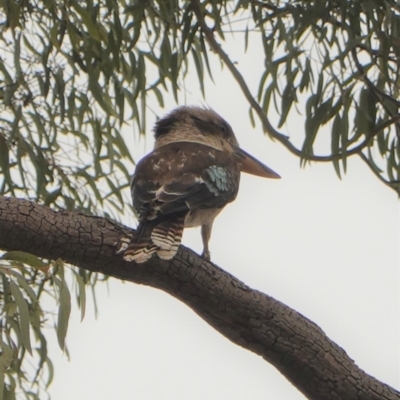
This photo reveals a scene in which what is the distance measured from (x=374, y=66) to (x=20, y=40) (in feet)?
4.01

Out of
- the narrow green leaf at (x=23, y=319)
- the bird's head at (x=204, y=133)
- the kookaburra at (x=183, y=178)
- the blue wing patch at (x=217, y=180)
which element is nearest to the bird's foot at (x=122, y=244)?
the kookaburra at (x=183, y=178)

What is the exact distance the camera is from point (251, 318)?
310cm

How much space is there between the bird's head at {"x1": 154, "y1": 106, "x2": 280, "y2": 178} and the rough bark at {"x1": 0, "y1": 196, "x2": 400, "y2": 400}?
146 centimetres

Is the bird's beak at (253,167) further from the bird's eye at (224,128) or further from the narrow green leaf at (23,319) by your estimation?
the narrow green leaf at (23,319)

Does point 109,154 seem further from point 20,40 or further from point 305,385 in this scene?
point 305,385

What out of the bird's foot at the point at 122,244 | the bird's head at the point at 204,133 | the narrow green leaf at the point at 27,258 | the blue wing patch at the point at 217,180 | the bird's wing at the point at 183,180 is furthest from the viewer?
the bird's head at the point at 204,133

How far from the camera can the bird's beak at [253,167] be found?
4.59 metres

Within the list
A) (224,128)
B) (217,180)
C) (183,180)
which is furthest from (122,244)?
(224,128)

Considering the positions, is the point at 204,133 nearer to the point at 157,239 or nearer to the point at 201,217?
the point at 201,217

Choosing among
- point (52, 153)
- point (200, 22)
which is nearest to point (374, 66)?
point (200, 22)

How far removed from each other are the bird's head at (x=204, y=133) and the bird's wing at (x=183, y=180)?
42 centimetres

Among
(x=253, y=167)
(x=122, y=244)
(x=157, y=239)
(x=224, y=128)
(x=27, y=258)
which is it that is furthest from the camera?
→ (x=224, y=128)

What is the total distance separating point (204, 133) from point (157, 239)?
4.88 feet

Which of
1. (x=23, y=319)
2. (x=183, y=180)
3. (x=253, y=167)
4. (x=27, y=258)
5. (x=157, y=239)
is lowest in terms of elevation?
(x=23, y=319)
